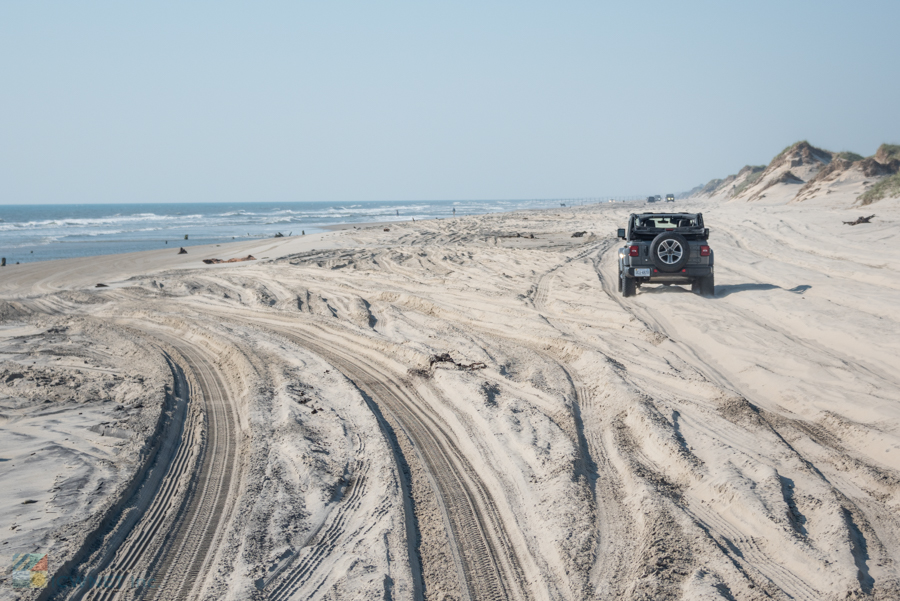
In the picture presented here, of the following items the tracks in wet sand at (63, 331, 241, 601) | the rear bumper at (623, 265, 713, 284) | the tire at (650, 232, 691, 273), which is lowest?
the tracks in wet sand at (63, 331, 241, 601)

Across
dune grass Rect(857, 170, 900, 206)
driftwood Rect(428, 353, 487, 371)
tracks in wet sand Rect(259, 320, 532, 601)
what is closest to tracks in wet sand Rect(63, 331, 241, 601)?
tracks in wet sand Rect(259, 320, 532, 601)

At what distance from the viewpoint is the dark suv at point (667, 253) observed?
11.5 metres

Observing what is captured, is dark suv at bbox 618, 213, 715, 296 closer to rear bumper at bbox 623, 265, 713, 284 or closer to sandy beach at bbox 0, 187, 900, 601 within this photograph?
rear bumper at bbox 623, 265, 713, 284

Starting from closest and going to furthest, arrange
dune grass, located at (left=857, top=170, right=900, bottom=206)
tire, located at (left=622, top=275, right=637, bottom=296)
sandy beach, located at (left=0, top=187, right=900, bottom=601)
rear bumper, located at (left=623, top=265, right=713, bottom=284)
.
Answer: sandy beach, located at (left=0, top=187, right=900, bottom=601)
rear bumper, located at (left=623, top=265, right=713, bottom=284)
tire, located at (left=622, top=275, right=637, bottom=296)
dune grass, located at (left=857, top=170, right=900, bottom=206)

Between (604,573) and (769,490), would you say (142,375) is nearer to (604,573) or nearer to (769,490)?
(604,573)

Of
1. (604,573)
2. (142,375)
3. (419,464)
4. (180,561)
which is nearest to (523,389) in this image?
(419,464)

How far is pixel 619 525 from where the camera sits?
13.7ft

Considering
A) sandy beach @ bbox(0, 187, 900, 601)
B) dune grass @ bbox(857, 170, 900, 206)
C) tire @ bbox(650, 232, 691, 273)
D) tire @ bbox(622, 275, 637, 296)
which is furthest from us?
dune grass @ bbox(857, 170, 900, 206)

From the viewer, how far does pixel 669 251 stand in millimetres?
11555

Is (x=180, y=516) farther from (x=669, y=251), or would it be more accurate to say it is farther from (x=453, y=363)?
(x=669, y=251)

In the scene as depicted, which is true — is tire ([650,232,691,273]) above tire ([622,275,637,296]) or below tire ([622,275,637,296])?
above

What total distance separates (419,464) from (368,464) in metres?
0.45

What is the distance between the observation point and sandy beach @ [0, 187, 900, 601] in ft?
12.1

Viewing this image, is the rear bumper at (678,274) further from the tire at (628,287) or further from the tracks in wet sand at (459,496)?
the tracks in wet sand at (459,496)
